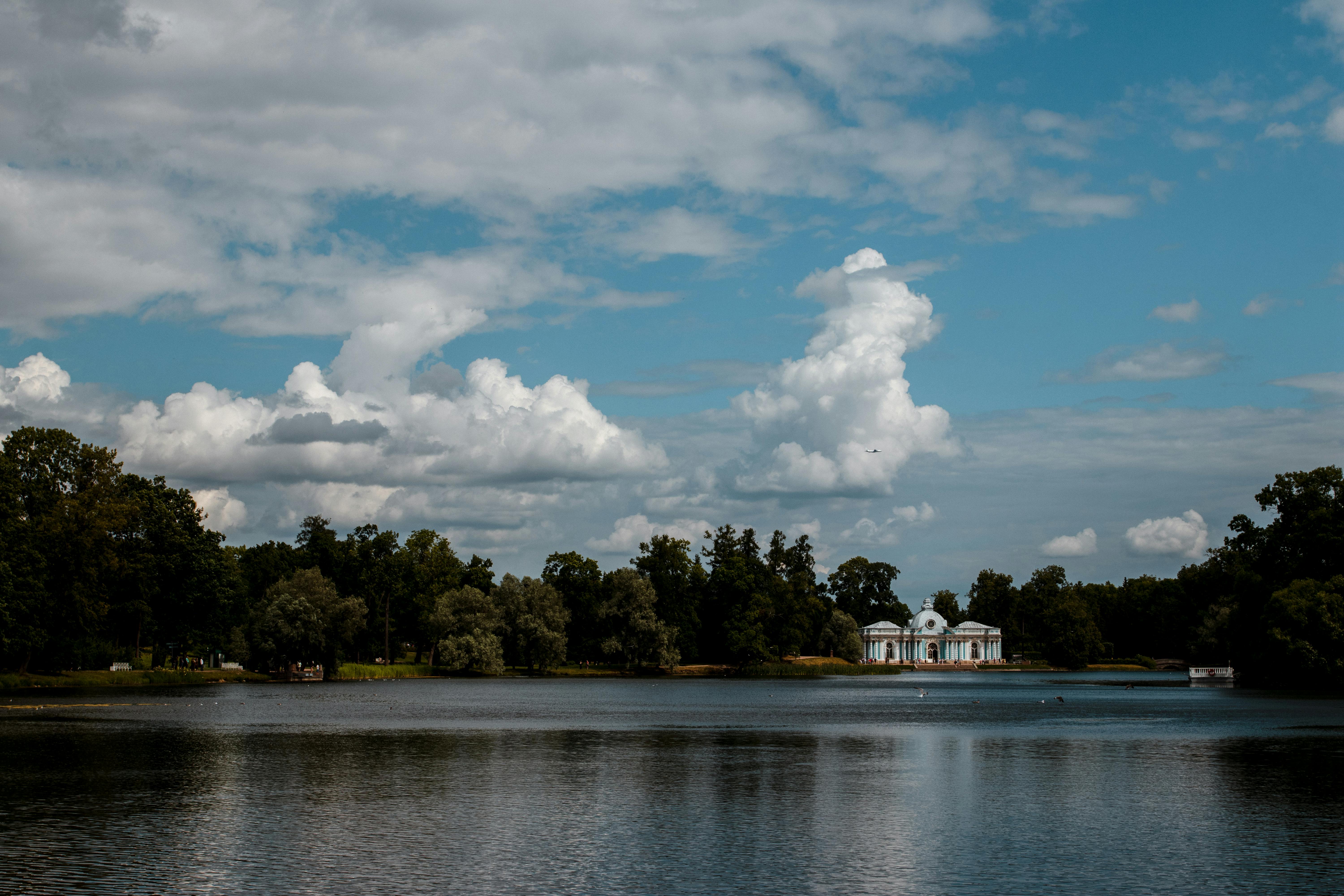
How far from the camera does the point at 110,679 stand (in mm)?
102312

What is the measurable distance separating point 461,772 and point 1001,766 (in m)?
19.1

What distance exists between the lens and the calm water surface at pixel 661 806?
21.8 metres

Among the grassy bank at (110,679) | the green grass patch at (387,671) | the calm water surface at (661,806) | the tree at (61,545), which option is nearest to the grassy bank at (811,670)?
the green grass patch at (387,671)

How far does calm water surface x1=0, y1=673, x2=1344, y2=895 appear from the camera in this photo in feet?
71.4

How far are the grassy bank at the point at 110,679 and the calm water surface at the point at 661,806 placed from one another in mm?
30734

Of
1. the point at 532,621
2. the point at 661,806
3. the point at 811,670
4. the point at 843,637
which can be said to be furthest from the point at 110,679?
the point at 843,637

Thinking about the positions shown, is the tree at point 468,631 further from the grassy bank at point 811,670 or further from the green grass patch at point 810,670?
the grassy bank at point 811,670

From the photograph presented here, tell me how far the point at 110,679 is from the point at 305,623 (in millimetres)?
21382

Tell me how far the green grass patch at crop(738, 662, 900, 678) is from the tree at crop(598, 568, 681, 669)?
16.4m

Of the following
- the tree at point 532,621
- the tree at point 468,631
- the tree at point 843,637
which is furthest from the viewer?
the tree at point 843,637

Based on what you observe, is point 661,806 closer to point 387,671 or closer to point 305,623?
point 305,623

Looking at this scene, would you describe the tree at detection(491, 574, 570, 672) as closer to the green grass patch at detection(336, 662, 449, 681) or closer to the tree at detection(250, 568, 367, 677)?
the green grass patch at detection(336, 662, 449, 681)

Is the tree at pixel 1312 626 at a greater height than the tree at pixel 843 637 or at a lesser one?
greater

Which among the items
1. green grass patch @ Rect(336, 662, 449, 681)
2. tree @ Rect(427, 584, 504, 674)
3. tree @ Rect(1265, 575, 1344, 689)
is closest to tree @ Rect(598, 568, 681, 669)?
tree @ Rect(427, 584, 504, 674)
